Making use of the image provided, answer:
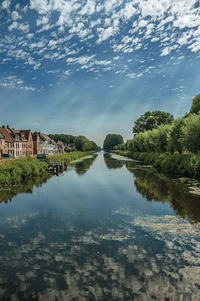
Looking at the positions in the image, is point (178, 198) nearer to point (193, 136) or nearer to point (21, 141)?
point (193, 136)

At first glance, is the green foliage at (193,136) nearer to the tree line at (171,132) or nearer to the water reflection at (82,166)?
the tree line at (171,132)

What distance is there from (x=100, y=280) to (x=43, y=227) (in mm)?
5269

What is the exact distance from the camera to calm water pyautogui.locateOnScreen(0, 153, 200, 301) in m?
5.71

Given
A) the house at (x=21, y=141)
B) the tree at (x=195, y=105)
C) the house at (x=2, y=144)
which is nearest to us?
the house at (x=2, y=144)

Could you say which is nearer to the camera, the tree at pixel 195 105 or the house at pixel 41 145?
the tree at pixel 195 105

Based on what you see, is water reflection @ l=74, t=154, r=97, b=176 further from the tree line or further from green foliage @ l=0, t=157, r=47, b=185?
the tree line

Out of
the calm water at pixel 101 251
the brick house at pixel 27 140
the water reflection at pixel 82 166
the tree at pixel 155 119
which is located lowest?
the calm water at pixel 101 251

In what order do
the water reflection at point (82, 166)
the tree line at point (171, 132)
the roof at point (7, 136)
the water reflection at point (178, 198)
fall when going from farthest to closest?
1. the roof at point (7, 136)
2. the water reflection at point (82, 166)
3. the tree line at point (171, 132)
4. the water reflection at point (178, 198)

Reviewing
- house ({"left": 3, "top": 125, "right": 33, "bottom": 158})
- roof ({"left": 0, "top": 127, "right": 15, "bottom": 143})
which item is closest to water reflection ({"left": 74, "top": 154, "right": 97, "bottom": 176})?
house ({"left": 3, "top": 125, "right": 33, "bottom": 158})

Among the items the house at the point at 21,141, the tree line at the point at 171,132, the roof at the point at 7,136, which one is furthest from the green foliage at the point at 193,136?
the house at the point at 21,141

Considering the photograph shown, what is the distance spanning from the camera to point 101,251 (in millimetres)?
7809

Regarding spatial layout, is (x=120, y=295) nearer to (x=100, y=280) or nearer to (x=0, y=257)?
(x=100, y=280)

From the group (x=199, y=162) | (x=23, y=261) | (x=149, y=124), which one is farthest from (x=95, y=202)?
(x=149, y=124)

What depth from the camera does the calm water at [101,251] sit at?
18.7 ft
